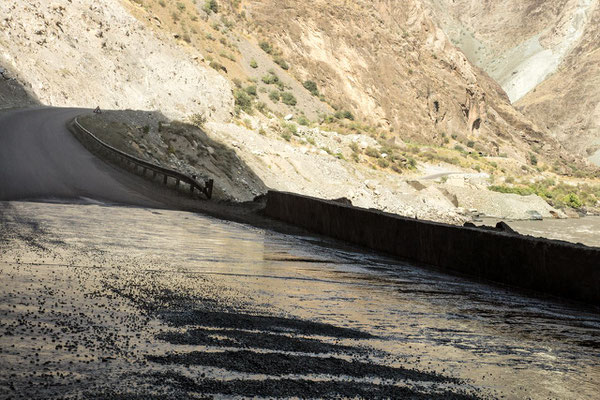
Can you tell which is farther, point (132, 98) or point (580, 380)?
point (132, 98)

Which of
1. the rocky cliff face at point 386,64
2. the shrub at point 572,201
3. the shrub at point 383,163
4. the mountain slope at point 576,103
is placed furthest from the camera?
the mountain slope at point 576,103

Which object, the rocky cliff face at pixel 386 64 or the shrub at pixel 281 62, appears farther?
the rocky cliff face at pixel 386 64

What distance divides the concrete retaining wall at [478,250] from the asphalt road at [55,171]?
816 cm

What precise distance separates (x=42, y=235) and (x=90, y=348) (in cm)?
751

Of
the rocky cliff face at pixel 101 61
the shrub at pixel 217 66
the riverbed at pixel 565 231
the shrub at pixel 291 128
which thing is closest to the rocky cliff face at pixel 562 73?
the shrub at pixel 217 66

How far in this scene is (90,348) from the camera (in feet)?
17.3

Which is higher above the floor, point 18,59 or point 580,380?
point 18,59

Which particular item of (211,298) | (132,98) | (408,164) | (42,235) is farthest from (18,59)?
(211,298)

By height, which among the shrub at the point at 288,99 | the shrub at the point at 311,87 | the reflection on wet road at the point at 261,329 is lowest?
the reflection on wet road at the point at 261,329

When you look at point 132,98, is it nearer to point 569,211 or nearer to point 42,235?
point 569,211

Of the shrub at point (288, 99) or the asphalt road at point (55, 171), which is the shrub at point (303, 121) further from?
the asphalt road at point (55, 171)

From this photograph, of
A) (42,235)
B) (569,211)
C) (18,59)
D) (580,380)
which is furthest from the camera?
(569,211)

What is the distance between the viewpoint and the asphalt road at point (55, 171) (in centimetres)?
2244

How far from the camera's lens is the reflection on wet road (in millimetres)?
4777
